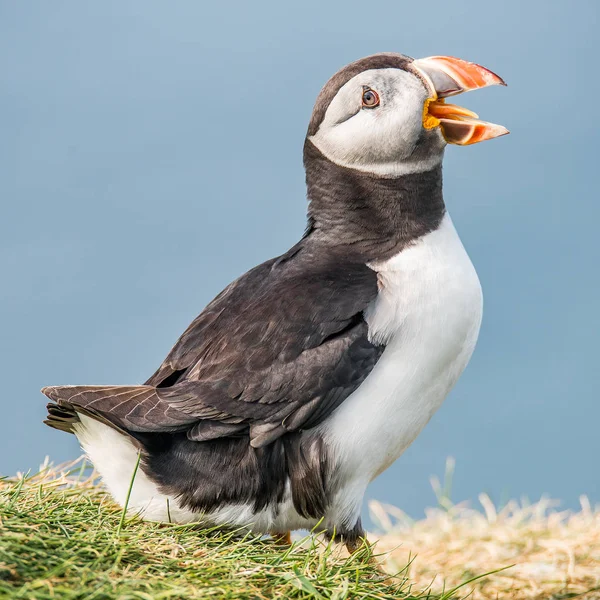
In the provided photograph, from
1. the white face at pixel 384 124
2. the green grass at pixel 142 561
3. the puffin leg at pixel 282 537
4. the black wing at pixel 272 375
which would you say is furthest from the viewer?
the puffin leg at pixel 282 537

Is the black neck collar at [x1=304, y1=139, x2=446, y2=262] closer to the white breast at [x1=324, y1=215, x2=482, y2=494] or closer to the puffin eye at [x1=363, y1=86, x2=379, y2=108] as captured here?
the white breast at [x1=324, y1=215, x2=482, y2=494]

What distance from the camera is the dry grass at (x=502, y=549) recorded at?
4.71 metres

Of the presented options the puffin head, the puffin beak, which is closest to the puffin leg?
the puffin head

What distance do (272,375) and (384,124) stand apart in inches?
46.5

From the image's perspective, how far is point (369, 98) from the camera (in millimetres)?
4082

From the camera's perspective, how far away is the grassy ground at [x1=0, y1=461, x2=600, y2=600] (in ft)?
9.77

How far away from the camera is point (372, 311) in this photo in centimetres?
387

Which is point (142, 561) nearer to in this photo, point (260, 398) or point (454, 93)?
point (260, 398)

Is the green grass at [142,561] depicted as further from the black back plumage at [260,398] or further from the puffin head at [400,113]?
the puffin head at [400,113]

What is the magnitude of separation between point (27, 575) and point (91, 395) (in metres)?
1.05

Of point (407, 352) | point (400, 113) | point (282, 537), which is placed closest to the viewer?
point (407, 352)

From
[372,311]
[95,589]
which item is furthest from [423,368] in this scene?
[95,589]

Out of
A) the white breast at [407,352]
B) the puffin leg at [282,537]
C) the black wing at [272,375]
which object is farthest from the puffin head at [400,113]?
the puffin leg at [282,537]

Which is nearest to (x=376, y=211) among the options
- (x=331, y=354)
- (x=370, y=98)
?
(x=370, y=98)
